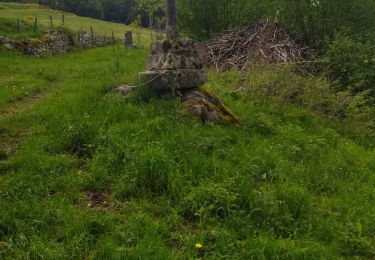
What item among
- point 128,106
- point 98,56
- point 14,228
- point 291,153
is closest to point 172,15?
point 128,106

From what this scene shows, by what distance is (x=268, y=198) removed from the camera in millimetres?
5848

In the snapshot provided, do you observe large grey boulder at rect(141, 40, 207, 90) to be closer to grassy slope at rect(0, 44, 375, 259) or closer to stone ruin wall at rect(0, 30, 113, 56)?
grassy slope at rect(0, 44, 375, 259)

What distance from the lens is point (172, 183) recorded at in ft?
20.0

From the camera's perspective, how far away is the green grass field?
4.91 metres

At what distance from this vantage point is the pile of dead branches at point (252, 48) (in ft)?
49.0

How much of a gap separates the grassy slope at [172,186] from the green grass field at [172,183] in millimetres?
20

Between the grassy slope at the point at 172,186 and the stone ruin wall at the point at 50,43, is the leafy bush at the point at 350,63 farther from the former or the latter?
the stone ruin wall at the point at 50,43

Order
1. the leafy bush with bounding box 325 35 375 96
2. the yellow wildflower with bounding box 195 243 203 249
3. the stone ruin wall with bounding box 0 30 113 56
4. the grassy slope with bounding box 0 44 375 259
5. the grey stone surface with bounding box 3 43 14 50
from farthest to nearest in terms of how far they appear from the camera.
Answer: the stone ruin wall with bounding box 0 30 113 56, the grey stone surface with bounding box 3 43 14 50, the leafy bush with bounding box 325 35 375 96, the grassy slope with bounding box 0 44 375 259, the yellow wildflower with bounding box 195 243 203 249

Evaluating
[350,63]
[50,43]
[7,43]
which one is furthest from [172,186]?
[50,43]

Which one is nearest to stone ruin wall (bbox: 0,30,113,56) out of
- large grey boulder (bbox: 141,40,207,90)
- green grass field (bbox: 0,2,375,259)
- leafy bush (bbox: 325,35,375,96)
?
green grass field (bbox: 0,2,375,259)

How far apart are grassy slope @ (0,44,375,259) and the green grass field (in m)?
0.02

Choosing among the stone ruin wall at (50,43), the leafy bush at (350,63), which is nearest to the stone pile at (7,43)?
the stone ruin wall at (50,43)

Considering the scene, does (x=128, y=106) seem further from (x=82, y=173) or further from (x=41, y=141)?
(x=82, y=173)

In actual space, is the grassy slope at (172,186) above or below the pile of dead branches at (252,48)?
below
